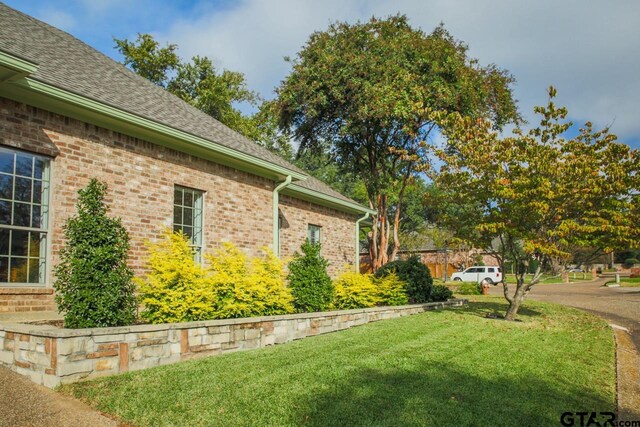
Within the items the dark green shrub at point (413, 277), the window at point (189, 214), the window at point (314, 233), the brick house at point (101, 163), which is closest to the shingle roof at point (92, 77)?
the brick house at point (101, 163)

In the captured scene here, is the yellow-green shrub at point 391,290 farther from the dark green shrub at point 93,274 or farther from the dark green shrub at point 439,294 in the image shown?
the dark green shrub at point 93,274

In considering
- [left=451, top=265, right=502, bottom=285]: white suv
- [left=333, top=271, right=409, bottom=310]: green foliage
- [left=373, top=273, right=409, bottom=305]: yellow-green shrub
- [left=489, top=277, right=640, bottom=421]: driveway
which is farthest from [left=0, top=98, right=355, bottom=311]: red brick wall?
[left=451, top=265, right=502, bottom=285]: white suv

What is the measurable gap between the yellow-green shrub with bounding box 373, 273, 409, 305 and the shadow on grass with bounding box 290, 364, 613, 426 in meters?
6.08

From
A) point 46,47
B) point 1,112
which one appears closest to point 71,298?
point 1,112

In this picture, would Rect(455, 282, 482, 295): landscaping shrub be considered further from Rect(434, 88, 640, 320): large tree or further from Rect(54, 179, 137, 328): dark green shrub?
Rect(54, 179, 137, 328): dark green shrub

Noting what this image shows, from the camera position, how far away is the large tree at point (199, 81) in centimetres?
2778

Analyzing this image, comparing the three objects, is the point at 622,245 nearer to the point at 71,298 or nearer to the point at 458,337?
the point at 458,337

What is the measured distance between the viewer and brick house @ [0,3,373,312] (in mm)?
7539

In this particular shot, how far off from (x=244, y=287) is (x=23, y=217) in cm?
344

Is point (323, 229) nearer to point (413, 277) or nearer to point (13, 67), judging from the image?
point (413, 277)

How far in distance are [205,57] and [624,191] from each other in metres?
24.7

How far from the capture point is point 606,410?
506 cm

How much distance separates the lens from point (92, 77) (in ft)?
32.5

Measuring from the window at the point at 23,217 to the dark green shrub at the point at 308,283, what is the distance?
4127mm
